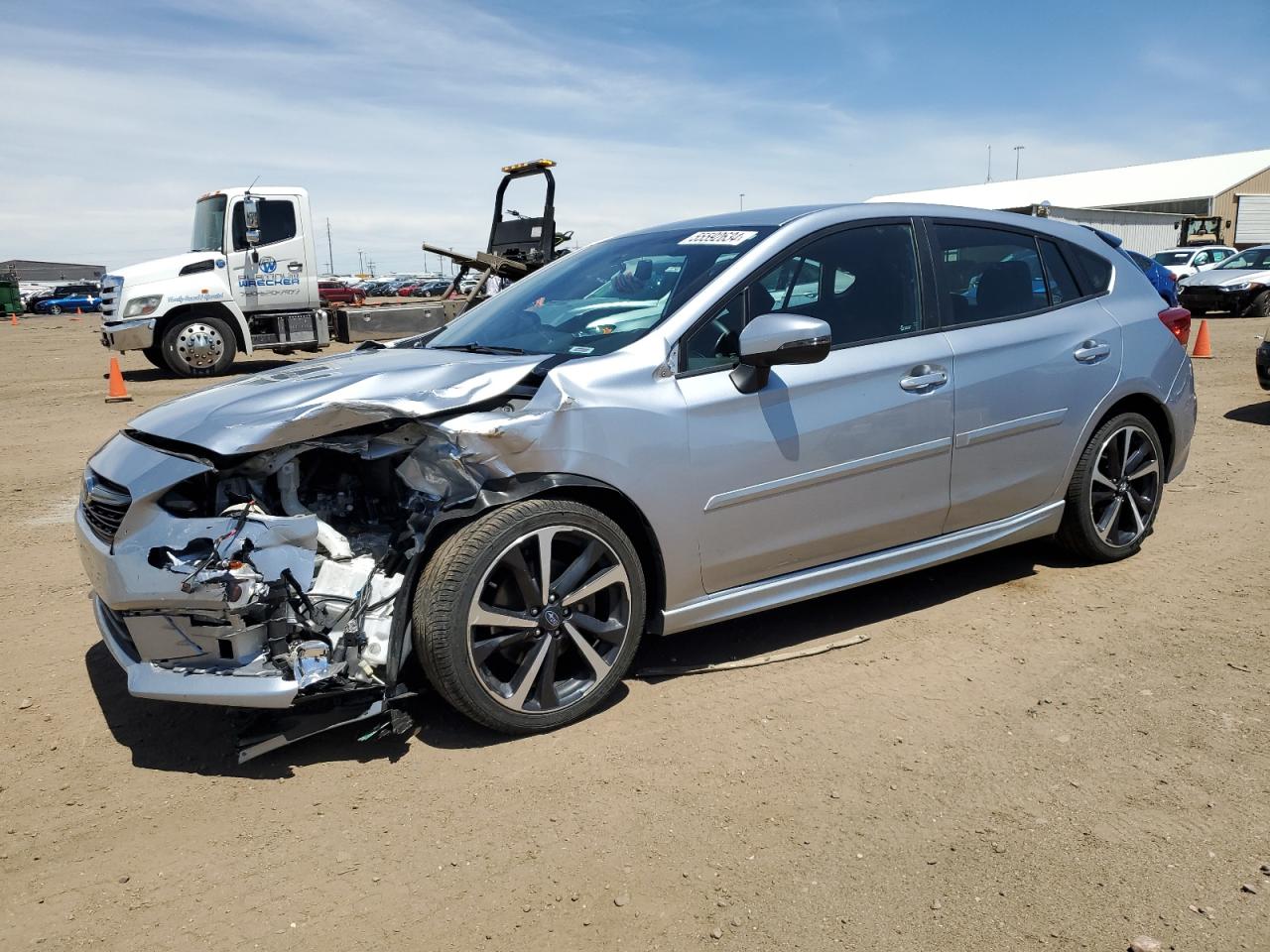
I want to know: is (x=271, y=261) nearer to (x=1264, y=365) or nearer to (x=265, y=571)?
(x=1264, y=365)

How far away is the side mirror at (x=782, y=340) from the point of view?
11.7ft

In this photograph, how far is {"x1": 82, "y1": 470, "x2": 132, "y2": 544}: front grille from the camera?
3225 mm

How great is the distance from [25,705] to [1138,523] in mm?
5015

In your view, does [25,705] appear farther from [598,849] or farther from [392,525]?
[598,849]

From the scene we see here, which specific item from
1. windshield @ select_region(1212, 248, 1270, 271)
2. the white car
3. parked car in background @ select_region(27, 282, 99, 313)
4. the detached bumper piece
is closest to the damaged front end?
the detached bumper piece

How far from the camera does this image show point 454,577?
3191 mm

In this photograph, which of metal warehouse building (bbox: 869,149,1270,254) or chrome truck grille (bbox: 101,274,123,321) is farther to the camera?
metal warehouse building (bbox: 869,149,1270,254)

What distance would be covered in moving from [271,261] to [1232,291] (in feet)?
63.5

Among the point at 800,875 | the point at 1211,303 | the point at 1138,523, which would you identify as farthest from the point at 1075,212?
the point at 800,875

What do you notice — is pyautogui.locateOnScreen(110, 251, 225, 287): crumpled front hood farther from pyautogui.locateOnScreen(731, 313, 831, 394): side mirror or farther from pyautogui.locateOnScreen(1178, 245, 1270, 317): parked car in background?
pyautogui.locateOnScreen(1178, 245, 1270, 317): parked car in background

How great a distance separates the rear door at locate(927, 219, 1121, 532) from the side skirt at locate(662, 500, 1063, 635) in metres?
0.08

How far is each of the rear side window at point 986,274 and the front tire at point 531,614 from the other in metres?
1.91

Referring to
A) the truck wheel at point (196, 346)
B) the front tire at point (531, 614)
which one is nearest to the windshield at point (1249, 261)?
the truck wheel at point (196, 346)

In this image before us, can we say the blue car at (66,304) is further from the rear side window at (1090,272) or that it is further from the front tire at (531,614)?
the front tire at (531,614)
